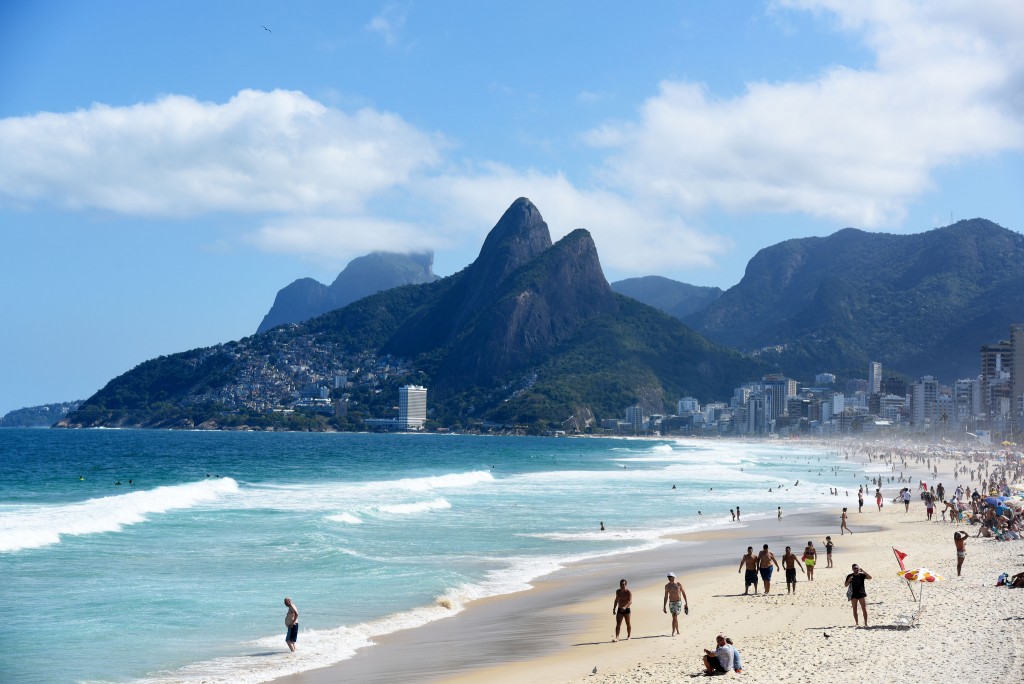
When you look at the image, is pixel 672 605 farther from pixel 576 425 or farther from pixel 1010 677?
pixel 576 425

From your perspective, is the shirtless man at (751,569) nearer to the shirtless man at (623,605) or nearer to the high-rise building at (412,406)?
the shirtless man at (623,605)

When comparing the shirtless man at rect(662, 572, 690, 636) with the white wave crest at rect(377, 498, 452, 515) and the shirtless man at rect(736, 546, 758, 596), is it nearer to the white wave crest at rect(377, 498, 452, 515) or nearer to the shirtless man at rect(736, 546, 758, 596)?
the shirtless man at rect(736, 546, 758, 596)

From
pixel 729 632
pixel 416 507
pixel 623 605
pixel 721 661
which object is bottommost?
pixel 416 507

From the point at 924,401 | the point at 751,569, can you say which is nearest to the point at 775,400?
the point at 924,401

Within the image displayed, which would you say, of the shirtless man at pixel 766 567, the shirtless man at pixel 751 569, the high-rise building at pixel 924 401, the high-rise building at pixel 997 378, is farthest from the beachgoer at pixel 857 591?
the high-rise building at pixel 924 401

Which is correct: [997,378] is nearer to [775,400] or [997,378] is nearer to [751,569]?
[775,400]

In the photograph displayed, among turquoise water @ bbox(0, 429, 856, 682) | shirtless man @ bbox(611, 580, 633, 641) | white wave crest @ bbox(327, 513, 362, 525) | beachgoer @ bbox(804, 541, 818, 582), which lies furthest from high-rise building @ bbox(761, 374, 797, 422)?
shirtless man @ bbox(611, 580, 633, 641)
